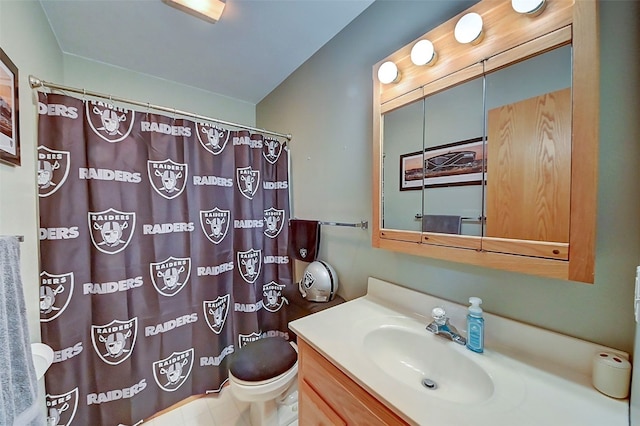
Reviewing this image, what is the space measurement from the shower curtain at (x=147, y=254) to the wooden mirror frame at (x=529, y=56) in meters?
1.17

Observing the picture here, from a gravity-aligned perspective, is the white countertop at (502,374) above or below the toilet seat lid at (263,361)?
above

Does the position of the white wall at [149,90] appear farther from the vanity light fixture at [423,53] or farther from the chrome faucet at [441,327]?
the chrome faucet at [441,327]

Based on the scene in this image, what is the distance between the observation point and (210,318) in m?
1.60

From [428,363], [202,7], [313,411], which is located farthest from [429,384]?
[202,7]

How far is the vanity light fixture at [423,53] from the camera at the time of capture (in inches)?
37.1

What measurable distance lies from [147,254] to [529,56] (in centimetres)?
196

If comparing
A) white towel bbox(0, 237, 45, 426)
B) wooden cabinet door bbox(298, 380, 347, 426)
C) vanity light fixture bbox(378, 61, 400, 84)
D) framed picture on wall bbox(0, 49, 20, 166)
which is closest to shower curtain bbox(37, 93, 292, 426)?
Answer: framed picture on wall bbox(0, 49, 20, 166)

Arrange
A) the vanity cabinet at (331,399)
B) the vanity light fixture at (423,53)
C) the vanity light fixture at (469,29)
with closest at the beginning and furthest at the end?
1. the vanity cabinet at (331,399)
2. the vanity light fixture at (469,29)
3. the vanity light fixture at (423,53)

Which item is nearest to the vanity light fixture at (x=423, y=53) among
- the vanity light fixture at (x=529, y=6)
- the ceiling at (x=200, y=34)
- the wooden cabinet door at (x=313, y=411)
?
the vanity light fixture at (x=529, y=6)

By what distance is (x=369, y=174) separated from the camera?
1.30 metres

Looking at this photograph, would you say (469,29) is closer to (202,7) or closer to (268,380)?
(202,7)

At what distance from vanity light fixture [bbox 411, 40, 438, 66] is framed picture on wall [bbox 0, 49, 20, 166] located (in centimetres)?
154

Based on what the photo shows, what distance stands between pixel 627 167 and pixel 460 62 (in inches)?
23.3

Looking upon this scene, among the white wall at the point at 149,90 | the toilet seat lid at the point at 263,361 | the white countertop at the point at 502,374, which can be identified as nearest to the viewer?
the white countertop at the point at 502,374
